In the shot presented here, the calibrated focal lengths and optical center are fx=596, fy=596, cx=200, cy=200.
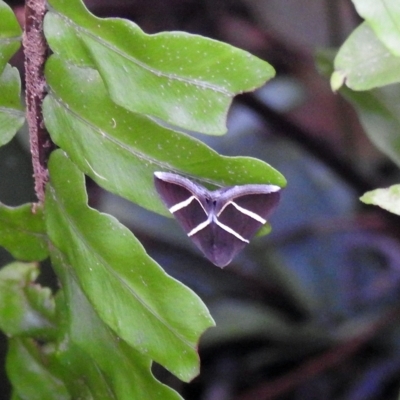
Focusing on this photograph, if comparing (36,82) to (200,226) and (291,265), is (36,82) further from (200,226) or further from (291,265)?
(291,265)

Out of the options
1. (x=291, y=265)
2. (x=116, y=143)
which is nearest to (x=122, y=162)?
(x=116, y=143)

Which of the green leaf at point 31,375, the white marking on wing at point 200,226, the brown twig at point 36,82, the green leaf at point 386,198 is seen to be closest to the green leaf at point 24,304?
the green leaf at point 31,375

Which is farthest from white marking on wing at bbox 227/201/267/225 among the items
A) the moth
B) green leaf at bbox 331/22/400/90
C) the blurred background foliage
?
the blurred background foliage

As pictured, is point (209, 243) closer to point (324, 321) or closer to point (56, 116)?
point (56, 116)

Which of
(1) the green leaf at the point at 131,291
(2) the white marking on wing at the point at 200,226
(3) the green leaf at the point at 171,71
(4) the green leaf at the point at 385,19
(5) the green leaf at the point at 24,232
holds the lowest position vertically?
(5) the green leaf at the point at 24,232

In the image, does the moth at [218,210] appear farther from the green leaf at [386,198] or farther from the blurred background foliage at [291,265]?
the blurred background foliage at [291,265]

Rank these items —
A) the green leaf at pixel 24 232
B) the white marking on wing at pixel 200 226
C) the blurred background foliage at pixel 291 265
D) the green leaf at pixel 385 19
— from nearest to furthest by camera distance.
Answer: the green leaf at pixel 385 19 < the white marking on wing at pixel 200 226 < the green leaf at pixel 24 232 < the blurred background foliage at pixel 291 265
